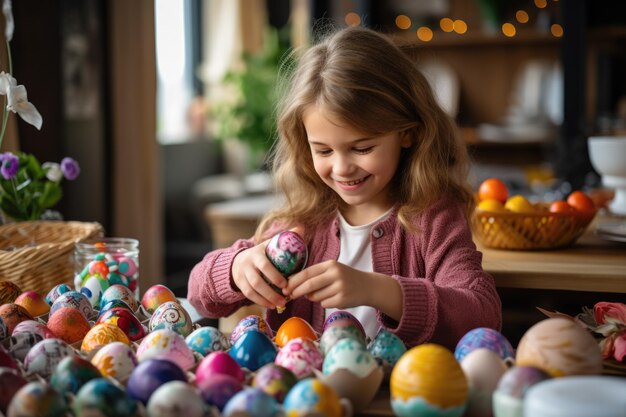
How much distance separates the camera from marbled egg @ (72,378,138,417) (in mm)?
846

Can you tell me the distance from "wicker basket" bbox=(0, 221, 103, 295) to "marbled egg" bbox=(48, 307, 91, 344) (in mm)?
334

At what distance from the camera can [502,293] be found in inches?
137

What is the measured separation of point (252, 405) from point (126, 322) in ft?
1.41

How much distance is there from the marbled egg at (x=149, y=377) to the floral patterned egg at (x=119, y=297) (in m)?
0.43

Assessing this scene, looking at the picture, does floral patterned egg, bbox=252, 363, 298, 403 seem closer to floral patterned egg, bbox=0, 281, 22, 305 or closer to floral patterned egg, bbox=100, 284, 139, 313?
floral patterned egg, bbox=100, 284, 139, 313

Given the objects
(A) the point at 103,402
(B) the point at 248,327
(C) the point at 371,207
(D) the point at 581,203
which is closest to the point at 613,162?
(D) the point at 581,203

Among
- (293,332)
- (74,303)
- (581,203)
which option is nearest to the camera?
(293,332)

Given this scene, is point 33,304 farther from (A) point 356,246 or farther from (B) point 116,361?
(A) point 356,246

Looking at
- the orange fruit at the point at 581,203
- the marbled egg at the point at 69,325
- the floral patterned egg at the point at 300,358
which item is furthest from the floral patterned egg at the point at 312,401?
the orange fruit at the point at 581,203

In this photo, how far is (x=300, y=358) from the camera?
1.03 metres

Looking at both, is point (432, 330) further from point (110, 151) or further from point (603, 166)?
point (110, 151)

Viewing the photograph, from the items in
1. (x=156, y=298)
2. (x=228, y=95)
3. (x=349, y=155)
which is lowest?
(x=156, y=298)

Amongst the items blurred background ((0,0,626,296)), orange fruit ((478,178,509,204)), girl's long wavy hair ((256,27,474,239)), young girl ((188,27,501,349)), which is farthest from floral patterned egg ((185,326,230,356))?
blurred background ((0,0,626,296))

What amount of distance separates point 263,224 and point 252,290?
1.11 ft
